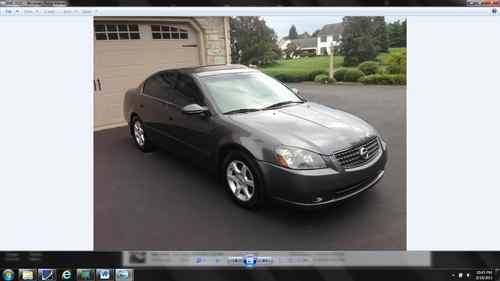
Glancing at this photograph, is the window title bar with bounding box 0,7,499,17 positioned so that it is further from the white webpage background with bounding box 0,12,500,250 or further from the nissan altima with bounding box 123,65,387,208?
the nissan altima with bounding box 123,65,387,208

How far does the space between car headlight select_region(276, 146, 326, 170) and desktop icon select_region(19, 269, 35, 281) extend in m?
1.22

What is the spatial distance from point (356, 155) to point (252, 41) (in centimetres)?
78

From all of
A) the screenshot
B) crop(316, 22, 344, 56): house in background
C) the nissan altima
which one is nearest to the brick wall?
the screenshot

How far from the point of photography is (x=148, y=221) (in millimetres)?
1469

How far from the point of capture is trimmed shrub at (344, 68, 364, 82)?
5.03ft

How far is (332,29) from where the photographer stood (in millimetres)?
1370

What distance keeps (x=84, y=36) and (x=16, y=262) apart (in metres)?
1.01

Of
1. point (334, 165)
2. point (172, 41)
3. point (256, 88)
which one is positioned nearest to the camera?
point (172, 41)

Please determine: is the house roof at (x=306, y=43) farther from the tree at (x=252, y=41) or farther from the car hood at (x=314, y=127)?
the car hood at (x=314, y=127)

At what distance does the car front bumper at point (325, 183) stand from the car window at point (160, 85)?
731 mm
